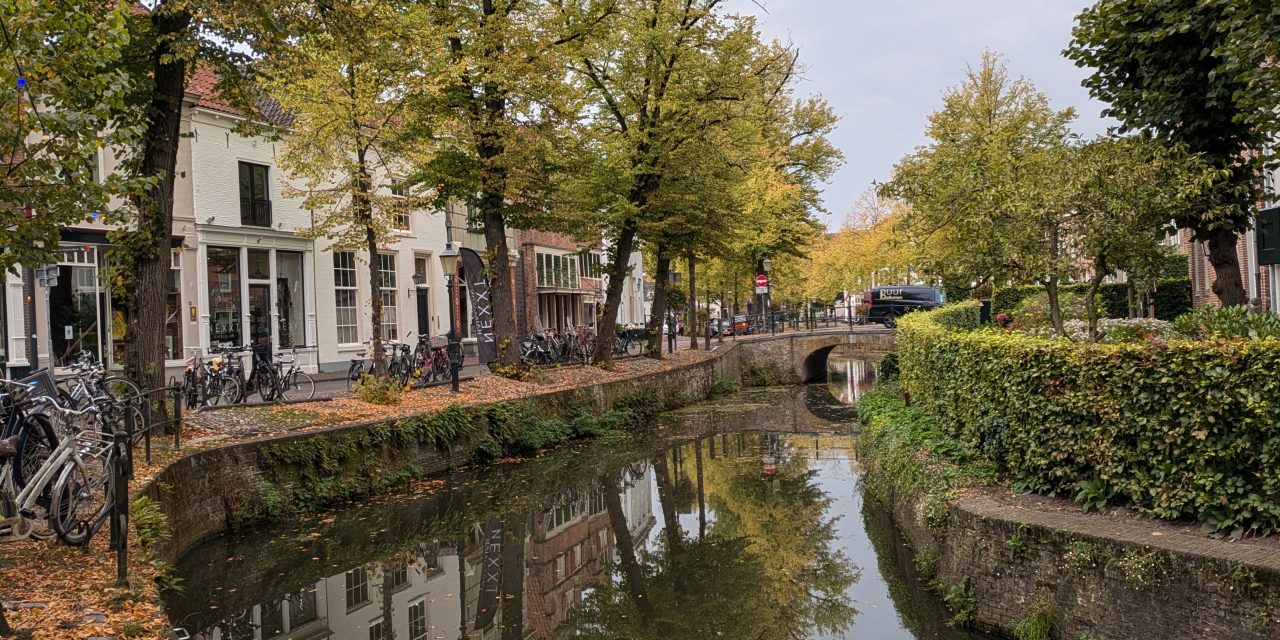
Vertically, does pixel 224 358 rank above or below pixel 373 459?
above

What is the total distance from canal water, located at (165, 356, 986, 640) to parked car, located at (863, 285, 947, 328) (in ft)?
80.3

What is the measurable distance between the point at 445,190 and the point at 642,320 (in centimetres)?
3589

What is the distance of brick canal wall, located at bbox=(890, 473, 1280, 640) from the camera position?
17.5 ft

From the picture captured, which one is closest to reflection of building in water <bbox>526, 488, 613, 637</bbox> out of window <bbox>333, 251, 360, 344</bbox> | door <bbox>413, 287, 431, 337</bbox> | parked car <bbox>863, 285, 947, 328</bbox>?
window <bbox>333, 251, 360, 344</bbox>

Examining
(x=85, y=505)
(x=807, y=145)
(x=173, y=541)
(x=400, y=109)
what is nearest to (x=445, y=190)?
(x=400, y=109)

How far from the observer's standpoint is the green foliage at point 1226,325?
799 centimetres

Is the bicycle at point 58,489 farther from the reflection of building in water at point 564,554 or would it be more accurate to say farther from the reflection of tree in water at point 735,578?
the reflection of tree in water at point 735,578

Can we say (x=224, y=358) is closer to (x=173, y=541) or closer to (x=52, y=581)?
(x=173, y=541)

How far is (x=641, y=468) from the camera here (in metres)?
15.8

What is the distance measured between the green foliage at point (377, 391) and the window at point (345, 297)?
9.23m

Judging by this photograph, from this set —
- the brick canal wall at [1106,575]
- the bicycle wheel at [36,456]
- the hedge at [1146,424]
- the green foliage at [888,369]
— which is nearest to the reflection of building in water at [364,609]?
the bicycle wheel at [36,456]

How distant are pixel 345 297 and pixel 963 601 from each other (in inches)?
782

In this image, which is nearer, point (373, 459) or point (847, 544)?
point (847, 544)

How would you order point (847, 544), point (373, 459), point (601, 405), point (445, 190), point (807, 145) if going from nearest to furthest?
point (847, 544), point (373, 459), point (445, 190), point (601, 405), point (807, 145)
